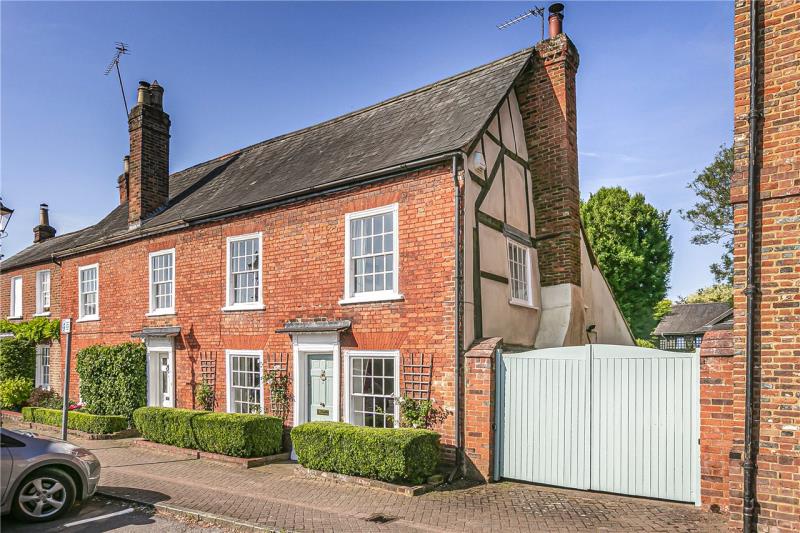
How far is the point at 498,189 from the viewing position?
39.2 feet

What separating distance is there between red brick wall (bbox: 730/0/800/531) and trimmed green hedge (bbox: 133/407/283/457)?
8.39 meters

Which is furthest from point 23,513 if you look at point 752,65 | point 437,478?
point 752,65

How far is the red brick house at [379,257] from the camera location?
1070cm

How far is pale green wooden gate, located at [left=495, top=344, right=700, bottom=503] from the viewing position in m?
8.44

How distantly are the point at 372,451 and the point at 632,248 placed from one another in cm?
2825

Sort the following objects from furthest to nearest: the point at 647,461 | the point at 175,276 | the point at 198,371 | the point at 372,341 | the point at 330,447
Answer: the point at 175,276 → the point at 198,371 → the point at 372,341 → the point at 330,447 → the point at 647,461

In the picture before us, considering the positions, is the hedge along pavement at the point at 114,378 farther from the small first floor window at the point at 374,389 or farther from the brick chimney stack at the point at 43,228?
the brick chimney stack at the point at 43,228

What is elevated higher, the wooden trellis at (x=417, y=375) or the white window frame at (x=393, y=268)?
the white window frame at (x=393, y=268)

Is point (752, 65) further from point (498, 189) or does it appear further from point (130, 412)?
point (130, 412)

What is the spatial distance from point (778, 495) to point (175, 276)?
46.5ft

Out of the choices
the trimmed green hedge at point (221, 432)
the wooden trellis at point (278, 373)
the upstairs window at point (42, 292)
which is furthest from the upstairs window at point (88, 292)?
the wooden trellis at point (278, 373)

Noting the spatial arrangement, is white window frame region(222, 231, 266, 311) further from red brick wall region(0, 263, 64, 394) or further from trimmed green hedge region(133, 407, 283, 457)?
red brick wall region(0, 263, 64, 394)

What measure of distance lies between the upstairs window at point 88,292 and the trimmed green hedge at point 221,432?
280 inches

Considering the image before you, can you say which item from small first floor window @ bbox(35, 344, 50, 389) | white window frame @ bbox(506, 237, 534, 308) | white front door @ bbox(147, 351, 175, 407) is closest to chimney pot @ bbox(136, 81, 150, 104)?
white front door @ bbox(147, 351, 175, 407)
